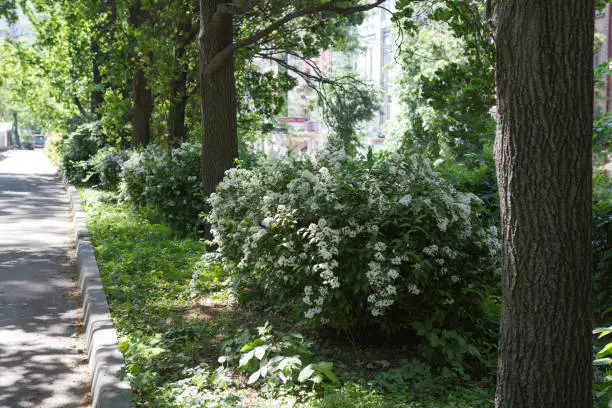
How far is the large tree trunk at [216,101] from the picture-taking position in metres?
9.98

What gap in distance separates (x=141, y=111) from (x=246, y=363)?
15807mm

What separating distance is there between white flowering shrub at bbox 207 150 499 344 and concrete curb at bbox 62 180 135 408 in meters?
1.49

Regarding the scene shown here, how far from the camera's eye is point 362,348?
590cm

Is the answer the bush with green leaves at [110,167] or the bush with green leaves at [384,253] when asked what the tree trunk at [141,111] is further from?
the bush with green leaves at [384,253]

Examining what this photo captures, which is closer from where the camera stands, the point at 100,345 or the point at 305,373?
the point at 305,373

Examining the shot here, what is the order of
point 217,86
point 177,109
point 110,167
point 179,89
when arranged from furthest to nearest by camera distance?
point 110,167 < point 177,109 < point 179,89 < point 217,86

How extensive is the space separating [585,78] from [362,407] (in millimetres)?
2377

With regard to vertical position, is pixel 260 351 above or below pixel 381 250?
below

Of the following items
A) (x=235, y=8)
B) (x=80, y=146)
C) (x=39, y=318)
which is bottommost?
(x=39, y=318)

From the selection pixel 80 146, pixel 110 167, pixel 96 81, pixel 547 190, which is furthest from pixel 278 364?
pixel 96 81

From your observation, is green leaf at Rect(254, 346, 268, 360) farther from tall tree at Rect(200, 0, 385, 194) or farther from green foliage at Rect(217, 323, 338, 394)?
tall tree at Rect(200, 0, 385, 194)

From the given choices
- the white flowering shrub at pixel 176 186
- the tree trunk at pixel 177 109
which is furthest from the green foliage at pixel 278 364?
the tree trunk at pixel 177 109

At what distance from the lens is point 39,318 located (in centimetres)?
761

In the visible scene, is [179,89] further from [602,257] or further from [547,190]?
[547,190]
